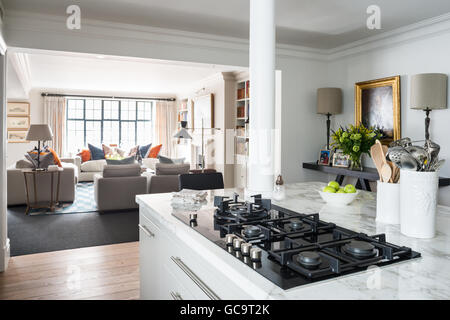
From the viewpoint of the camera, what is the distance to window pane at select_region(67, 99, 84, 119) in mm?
10234

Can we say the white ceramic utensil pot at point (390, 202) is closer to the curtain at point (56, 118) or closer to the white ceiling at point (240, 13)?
the white ceiling at point (240, 13)

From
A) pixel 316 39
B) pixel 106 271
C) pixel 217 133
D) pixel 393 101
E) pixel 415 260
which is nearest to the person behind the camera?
pixel 415 260

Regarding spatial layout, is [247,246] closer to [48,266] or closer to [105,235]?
[48,266]

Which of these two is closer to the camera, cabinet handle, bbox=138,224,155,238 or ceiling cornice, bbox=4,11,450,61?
cabinet handle, bbox=138,224,155,238

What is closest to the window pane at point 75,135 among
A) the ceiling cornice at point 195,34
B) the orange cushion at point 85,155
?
the orange cushion at point 85,155

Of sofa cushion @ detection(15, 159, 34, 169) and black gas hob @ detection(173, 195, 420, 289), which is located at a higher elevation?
sofa cushion @ detection(15, 159, 34, 169)

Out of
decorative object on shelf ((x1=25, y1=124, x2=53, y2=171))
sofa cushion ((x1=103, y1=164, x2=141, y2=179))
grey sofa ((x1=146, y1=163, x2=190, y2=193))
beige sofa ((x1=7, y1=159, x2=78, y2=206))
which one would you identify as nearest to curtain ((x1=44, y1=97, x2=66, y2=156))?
beige sofa ((x1=7, y1=159, x2=78, y2=206))

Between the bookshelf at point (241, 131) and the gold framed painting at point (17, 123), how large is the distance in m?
6.16

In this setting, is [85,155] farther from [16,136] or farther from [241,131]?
[241,131]

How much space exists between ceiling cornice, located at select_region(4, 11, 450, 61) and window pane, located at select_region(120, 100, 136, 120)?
738 centimetres

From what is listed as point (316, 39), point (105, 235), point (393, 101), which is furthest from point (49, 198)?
point (393, 101)

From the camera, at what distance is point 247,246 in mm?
1044

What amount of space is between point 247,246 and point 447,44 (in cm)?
345

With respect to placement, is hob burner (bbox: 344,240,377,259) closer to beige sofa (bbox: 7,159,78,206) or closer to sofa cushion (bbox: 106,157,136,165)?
sofa cushion (bbox: 106,157,136,165)
